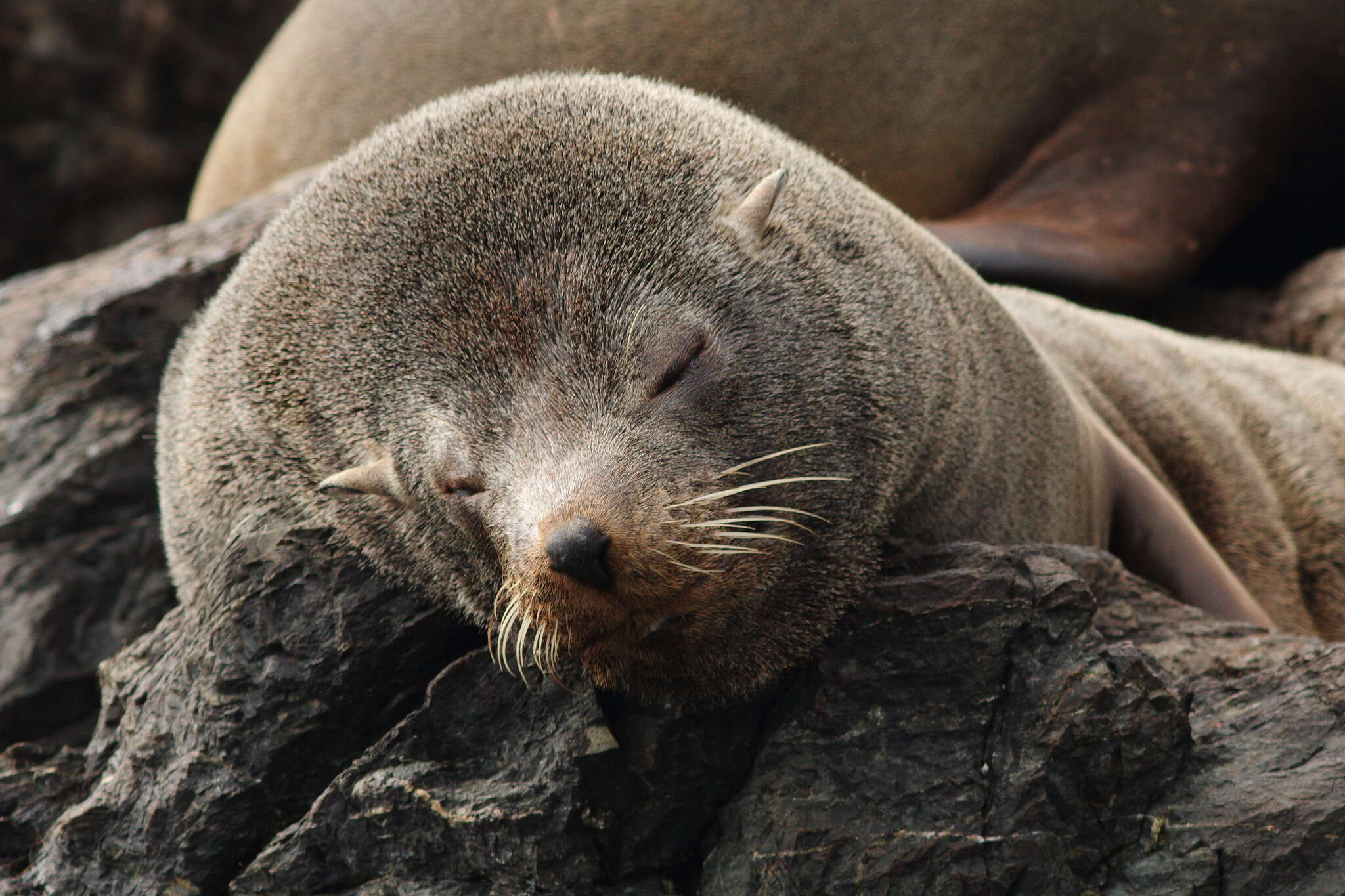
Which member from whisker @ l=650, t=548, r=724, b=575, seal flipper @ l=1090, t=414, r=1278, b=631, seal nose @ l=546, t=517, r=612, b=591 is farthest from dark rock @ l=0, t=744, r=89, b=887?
seal flipper @ l=1090, t=414, r=1278, b=631

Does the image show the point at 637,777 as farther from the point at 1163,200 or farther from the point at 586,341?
the point at 1163,200

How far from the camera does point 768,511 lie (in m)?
3.19

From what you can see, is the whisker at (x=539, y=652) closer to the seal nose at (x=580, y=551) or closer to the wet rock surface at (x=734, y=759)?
the wet rock surface at (x=734, y=759)

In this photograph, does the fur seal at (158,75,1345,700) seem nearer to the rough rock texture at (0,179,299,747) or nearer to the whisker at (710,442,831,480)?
the whisker at (710,442,831,480)

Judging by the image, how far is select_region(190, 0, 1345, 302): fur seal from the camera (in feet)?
23.1

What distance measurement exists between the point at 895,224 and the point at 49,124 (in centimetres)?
1014

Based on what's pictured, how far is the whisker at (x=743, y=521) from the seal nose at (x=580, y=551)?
200mm

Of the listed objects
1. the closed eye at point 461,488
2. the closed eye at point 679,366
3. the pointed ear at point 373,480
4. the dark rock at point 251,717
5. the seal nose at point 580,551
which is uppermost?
the closed eye at point 679,366

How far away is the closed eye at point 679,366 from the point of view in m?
3.13

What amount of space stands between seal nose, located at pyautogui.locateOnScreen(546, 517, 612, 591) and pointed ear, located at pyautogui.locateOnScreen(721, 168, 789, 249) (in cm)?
99

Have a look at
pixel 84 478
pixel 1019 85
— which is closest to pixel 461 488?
pixel 84 478

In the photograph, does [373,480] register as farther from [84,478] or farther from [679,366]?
[84,478]

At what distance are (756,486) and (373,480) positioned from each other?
1.04m

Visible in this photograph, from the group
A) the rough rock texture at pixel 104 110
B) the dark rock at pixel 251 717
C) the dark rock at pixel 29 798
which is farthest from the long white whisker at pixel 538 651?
the rough rock texture at pixel 104 110
